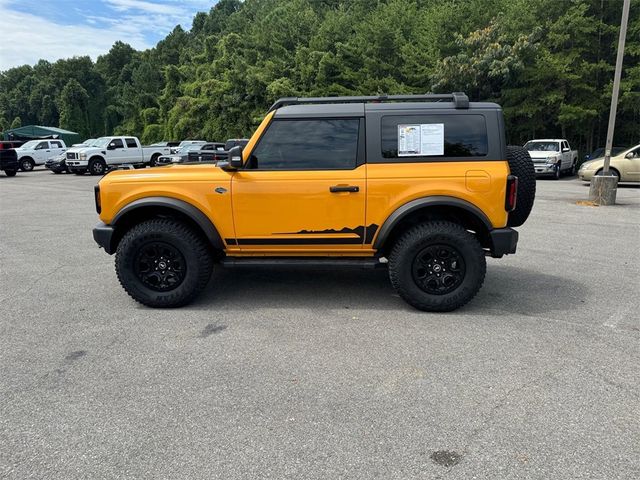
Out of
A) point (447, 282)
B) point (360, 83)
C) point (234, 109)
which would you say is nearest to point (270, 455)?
point (447, 282)

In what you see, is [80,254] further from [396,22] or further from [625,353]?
[396,22]

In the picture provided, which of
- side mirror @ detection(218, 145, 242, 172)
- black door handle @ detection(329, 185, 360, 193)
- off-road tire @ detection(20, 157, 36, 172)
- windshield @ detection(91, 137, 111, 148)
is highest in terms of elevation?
windshield @ detection(91, 137, 111, 148)

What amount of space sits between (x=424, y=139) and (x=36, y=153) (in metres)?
28.9

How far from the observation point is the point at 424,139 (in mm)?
4535

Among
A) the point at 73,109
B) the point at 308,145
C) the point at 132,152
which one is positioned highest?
the point at 73,109

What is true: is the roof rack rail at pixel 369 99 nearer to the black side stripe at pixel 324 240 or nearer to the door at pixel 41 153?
the black side stripe at pixel 324 240

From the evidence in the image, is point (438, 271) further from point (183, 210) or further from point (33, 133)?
point (33, 133)

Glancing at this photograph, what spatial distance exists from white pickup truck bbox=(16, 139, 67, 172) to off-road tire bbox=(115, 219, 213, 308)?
26.9 metres

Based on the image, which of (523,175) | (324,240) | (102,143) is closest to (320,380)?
(324,240)

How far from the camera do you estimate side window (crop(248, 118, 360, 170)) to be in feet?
15.2

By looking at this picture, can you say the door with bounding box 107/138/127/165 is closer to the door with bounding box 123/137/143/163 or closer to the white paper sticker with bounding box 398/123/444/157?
the door with bounding box 123/137/143/163

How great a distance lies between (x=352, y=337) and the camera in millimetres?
4094

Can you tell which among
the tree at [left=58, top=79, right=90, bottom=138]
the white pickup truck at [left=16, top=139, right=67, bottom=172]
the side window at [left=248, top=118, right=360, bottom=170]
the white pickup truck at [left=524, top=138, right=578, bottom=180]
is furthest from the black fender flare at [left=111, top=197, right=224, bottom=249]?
the tree at [left=58, top=79, right=90, bottom=138]

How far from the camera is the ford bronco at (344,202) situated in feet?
14.8
